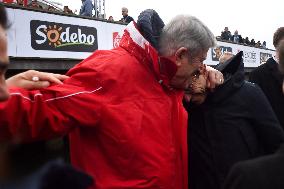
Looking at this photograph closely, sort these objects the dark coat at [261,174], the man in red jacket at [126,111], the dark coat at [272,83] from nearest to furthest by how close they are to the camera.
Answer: the dark coat at [261,174] < the man in red jacket at [126,111] < the dark coat at [272,83]

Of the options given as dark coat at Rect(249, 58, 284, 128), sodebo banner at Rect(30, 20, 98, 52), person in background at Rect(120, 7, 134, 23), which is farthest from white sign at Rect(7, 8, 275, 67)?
dark coat at Rect(249, 58, 284, 128)

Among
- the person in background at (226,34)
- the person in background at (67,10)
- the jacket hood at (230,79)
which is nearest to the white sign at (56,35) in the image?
the person in background at (67,10)

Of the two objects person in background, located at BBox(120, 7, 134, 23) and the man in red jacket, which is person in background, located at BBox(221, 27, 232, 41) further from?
the man in red jacket

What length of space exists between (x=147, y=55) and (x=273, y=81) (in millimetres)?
1909

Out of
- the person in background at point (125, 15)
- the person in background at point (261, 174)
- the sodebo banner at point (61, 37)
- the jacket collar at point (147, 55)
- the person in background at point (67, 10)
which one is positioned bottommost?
the person in background at point (261, 174)

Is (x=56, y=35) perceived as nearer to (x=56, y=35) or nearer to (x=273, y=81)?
(x=56, y=35)

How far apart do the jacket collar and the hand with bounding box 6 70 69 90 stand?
0.40m

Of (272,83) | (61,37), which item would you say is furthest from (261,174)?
(61,37)

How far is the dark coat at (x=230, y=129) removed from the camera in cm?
212

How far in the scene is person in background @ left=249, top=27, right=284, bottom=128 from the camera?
10.9ft

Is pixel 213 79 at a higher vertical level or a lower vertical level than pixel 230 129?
higher

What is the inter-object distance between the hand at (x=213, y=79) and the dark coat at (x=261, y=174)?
34.4 inches

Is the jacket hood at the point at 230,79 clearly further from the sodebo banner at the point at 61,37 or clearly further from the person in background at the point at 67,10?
the person in background at the point at 67,10

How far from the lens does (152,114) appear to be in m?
1.81
